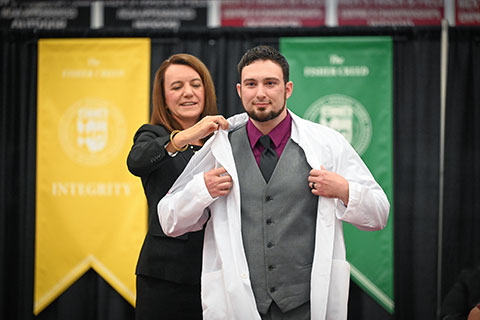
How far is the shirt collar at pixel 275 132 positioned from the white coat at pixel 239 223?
35mm

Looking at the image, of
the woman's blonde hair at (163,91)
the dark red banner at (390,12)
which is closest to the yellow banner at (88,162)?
the woman's blonde hair at (163,91)

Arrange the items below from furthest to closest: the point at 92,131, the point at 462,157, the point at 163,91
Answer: the point at 92,131
the point at 462,157
the point at 163,91

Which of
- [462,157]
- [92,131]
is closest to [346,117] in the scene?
[462,157]

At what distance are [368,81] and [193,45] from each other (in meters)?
1.31

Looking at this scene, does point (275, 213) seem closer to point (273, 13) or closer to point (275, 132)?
point (275, 132)

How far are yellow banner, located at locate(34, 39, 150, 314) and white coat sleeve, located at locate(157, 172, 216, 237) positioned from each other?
1.62 m

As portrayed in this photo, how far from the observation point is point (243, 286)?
1542 millimetres

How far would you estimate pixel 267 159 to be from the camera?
1643mm

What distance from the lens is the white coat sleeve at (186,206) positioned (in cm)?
158

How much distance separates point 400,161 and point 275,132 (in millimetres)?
1842

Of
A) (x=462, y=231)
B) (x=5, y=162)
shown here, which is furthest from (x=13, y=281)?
(x=462, y=231)

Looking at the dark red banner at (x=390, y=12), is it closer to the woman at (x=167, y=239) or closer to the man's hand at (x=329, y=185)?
the woman at (x=167, y=239)

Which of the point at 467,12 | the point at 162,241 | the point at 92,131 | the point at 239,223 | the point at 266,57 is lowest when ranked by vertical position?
the point at 162,241

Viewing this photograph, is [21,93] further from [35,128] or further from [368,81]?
[368,81]
